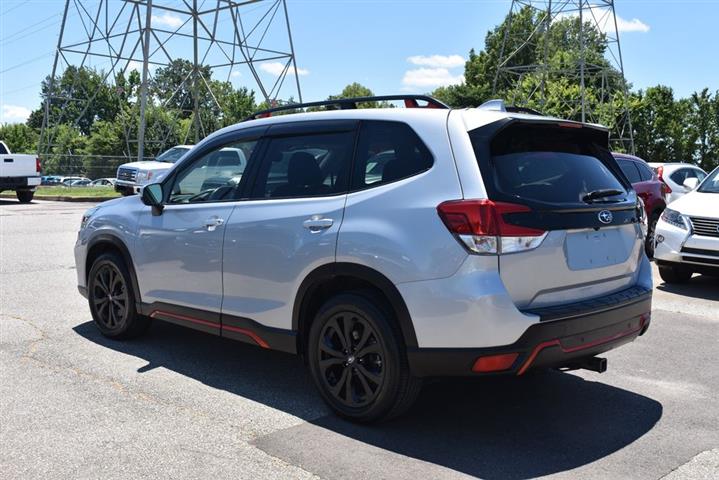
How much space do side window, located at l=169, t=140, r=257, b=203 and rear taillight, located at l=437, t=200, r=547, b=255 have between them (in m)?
1.87

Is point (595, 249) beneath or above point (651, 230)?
above

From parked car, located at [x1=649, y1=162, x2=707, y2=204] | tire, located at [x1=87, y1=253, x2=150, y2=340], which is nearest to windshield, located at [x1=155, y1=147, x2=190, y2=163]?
parked car, located at [x1=649, y1=162, x2=707, y2=204]

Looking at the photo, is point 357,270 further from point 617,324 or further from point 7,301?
point 7,301

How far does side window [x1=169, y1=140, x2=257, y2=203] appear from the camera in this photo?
5035mm

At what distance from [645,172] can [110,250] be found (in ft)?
30.2

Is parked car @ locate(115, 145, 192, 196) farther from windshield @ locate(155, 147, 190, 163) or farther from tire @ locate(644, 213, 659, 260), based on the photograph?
tire @ locate(644, 213, 659, 260)

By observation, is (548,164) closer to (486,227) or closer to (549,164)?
(549,164)

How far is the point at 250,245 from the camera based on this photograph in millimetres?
4594

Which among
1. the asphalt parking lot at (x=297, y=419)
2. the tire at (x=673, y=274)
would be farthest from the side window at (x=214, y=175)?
the tire at (x=673, y=274)

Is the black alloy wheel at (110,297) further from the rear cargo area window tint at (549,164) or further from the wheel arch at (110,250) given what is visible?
the rear cargo area window tint at (549,164)

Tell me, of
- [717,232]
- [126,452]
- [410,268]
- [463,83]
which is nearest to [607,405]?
[410,268]

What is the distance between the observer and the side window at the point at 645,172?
11.9 m

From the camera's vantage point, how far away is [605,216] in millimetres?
4117

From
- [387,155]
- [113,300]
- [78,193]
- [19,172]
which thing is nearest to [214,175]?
[113,300]
